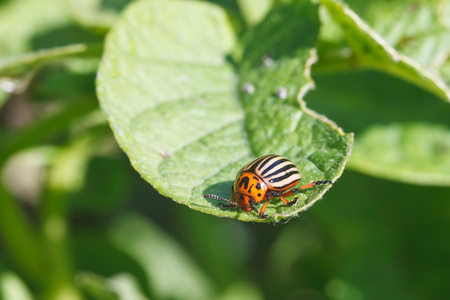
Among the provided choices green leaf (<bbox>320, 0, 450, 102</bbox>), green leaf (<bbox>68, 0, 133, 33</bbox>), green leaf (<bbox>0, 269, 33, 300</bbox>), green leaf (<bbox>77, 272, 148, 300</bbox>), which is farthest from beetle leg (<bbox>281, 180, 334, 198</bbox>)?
green leaf (<bbox>0, 269, 33, 300</bbox>)

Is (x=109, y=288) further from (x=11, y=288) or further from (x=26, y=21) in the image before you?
(x=26, y=21)

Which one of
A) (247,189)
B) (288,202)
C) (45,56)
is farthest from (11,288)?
(288,202)

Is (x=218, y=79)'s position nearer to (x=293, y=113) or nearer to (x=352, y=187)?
(x=293, y=113)

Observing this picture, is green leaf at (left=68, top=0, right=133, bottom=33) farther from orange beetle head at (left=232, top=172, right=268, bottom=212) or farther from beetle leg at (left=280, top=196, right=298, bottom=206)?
beetle leg at (left=280, top=196, right=298, bottom=206)

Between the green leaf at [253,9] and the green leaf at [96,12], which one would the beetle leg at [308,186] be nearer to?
the green leaf at [253,9]

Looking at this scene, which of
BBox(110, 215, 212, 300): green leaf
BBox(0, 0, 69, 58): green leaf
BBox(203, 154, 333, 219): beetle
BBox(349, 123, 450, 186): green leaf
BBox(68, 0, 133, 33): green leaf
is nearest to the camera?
BBox(203, 154, 333, 219): beetle

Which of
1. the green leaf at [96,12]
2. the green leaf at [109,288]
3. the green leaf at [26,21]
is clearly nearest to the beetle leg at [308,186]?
the green leaf at [109,288]
